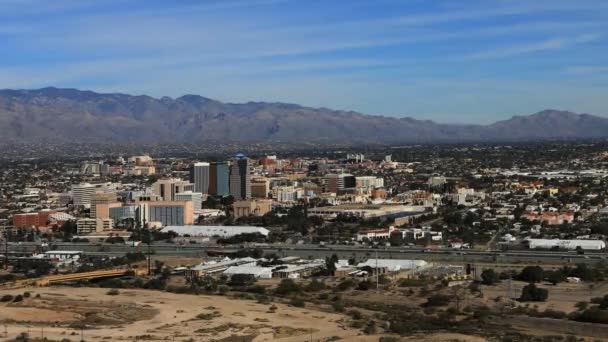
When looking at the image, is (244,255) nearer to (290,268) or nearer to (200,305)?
(290,268)

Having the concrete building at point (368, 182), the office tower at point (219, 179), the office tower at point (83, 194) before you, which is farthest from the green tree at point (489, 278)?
the concrete building at point (368, 182)

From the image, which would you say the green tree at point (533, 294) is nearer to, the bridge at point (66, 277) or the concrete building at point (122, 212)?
the bridge at point (66, 277)

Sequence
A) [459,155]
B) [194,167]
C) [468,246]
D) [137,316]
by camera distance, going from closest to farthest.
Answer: [137,316] < [468,246] < [194,167] < [459,155]

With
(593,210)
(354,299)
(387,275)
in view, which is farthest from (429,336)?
(593,210)

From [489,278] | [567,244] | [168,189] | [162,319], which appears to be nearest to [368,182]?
[168,189]

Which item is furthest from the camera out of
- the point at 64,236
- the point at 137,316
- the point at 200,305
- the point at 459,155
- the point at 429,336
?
the point at 459,155

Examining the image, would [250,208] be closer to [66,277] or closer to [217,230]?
[217,230]
